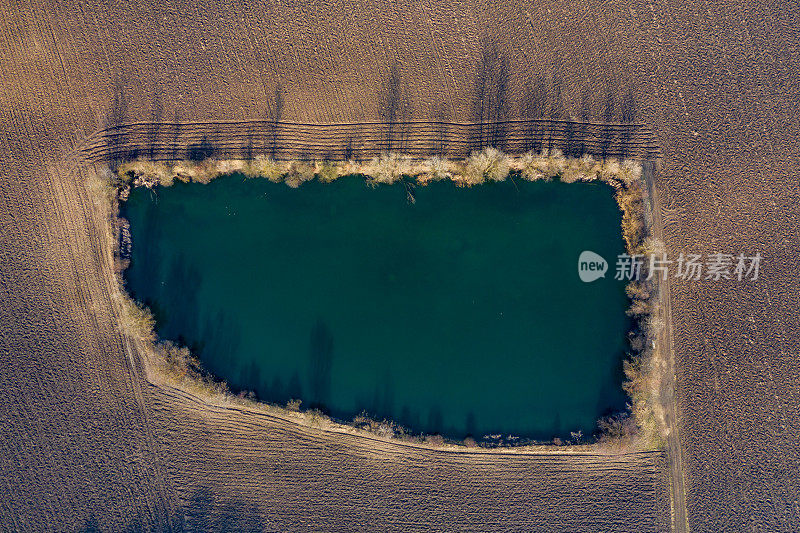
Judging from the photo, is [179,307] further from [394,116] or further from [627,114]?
[627,114]

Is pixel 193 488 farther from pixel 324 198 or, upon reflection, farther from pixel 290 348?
pixel 324 198

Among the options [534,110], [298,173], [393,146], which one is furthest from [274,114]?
[534,110]

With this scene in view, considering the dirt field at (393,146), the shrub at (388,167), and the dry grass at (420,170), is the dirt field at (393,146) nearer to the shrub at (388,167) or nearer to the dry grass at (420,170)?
the shrub at (388,167)

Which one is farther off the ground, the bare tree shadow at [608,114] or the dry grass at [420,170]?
the bare tree shadow at [608,114]

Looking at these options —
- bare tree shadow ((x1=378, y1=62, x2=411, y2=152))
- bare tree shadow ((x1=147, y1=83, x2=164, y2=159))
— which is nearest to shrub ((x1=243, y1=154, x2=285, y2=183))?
bare tree shadow ((x1=147, y1=83, x2=164, y2=159))

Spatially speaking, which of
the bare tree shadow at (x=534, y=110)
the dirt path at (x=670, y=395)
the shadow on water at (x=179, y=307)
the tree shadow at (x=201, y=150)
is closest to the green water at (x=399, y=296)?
the shadow on water at (x=179, y=307)

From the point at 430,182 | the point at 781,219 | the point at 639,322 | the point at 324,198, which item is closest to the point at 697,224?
the point at 781,219
